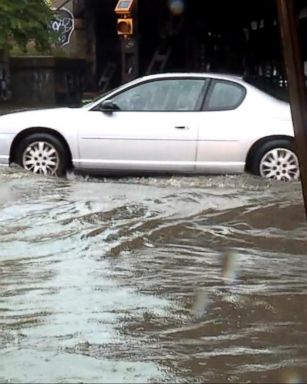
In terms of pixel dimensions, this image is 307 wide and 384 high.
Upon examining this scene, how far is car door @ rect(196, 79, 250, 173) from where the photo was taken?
11.0 m

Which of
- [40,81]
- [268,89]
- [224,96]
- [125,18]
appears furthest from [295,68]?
[40,81]

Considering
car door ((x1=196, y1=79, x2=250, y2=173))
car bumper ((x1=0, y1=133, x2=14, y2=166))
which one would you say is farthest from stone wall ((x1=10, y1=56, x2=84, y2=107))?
car door ((x1=196, y1=79, x2=250, y2=173))

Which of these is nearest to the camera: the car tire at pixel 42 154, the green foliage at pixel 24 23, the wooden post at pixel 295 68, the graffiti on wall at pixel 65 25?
the wooden post at pixel 295 68

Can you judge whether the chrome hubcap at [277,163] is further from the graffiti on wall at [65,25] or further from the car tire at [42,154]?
the graffiti on wall at [65,25]

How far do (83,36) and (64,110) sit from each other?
17.0 m

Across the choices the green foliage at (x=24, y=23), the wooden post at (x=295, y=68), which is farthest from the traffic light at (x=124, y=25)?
the wooden post at (x=295, y=68)

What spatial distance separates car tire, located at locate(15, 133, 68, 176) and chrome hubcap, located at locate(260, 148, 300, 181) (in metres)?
2.58

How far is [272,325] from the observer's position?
17.9 ft

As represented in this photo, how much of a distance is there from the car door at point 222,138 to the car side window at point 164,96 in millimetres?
249

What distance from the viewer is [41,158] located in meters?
11.6

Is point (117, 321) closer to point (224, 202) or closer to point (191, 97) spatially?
point (224, 202)

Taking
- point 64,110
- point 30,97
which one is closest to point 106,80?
point 30,97

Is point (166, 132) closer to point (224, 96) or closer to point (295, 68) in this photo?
point (224, 96)

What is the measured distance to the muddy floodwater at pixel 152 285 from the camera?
482 centimetres
